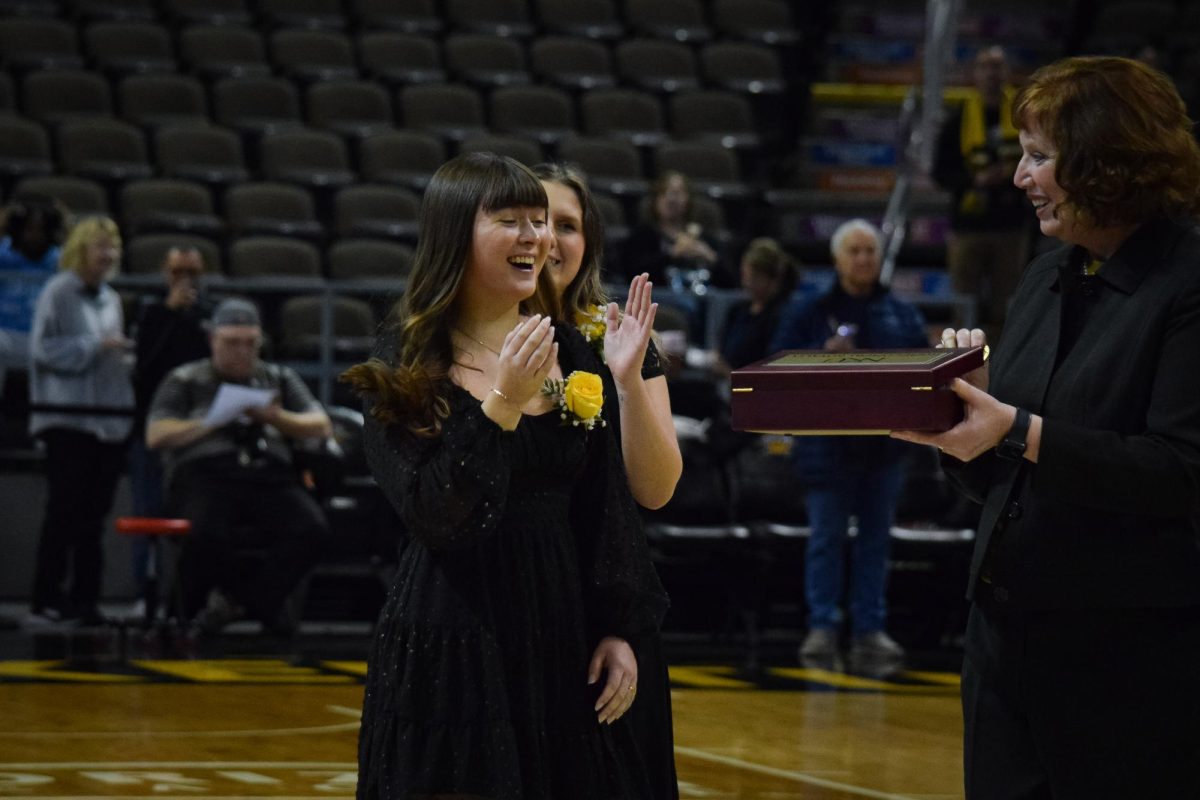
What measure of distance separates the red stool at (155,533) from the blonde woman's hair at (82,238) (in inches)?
46.9

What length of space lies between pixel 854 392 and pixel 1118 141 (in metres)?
0.49

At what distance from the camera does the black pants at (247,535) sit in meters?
8.13

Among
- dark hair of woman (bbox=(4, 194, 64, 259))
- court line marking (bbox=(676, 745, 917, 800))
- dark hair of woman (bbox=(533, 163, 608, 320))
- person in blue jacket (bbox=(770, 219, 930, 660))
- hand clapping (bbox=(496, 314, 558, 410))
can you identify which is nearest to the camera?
hand clapping (bbox=(496, 314, 558, 410))

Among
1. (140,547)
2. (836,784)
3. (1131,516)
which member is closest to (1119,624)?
(1131,516)

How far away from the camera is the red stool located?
→ 25.9 ft

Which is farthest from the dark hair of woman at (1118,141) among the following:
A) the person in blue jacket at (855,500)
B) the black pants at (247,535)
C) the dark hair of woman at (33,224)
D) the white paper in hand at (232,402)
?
the dark hair of woman at (33,224)

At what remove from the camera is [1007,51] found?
13820mm

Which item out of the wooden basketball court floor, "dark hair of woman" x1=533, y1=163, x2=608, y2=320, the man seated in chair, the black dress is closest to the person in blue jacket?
the wooden basketball court floor

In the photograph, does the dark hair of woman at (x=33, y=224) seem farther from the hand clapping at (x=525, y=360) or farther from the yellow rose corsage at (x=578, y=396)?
the hand clapping at (x=525, y=360)

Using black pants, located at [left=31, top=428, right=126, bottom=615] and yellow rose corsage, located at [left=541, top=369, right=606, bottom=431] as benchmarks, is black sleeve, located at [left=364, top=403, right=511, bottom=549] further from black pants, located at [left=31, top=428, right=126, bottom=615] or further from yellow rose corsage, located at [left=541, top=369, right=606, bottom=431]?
black pants, located at [left=31, top=428, right=126, bottom=615]

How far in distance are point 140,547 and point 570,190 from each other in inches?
207

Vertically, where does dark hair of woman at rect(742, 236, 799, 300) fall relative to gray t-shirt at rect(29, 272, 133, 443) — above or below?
above

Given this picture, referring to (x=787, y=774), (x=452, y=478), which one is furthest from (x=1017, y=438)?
(x=787, y=774)

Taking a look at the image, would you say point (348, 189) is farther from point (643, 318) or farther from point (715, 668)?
point (643, 318)
